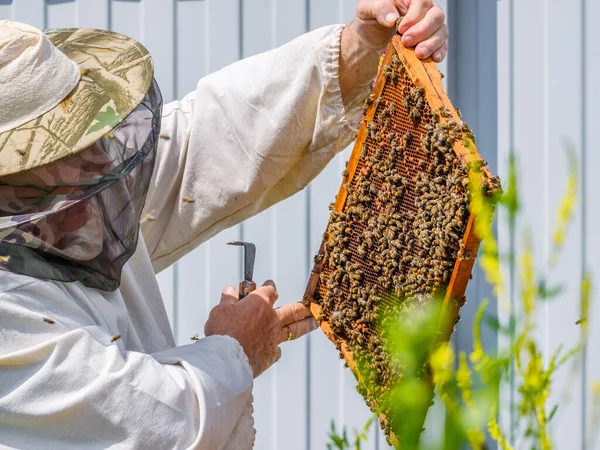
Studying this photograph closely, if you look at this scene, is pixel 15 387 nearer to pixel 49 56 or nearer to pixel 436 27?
pixel 49 56

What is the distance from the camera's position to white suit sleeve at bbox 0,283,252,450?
168cm

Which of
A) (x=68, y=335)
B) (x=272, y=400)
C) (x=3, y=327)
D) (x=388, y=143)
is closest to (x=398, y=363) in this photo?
(x=388, y=143)

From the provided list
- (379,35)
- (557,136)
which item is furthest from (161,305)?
(557,136)

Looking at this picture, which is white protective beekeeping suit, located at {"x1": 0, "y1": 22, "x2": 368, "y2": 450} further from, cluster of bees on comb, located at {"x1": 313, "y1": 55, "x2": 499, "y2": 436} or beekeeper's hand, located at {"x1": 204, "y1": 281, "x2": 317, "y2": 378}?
cluster of bees on comb, located at {"x1": 313, "y1": 55, "x2": 499, "y2": 436}

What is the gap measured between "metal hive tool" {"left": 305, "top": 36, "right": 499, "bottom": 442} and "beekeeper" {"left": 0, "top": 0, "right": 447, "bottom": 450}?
0.13m

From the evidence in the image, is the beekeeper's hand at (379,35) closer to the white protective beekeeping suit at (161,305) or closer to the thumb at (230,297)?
the white protective beekeeping suit at (161,305)

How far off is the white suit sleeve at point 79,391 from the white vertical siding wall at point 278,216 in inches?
116

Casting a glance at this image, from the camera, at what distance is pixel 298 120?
7.93ft

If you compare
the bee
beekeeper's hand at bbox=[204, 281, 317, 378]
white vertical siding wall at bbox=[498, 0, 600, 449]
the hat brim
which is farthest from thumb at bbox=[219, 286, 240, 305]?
white vertical siding wall at bbox=[498, 0, 600, 449]

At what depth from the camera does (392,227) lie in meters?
2.08

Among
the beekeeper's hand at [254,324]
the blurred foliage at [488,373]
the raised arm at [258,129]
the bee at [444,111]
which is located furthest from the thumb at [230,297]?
the blurred foliage at [488,373]

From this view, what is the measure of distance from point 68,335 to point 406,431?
1.09 metres

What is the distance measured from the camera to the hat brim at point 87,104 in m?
1.74

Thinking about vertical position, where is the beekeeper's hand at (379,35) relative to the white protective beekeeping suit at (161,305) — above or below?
above
